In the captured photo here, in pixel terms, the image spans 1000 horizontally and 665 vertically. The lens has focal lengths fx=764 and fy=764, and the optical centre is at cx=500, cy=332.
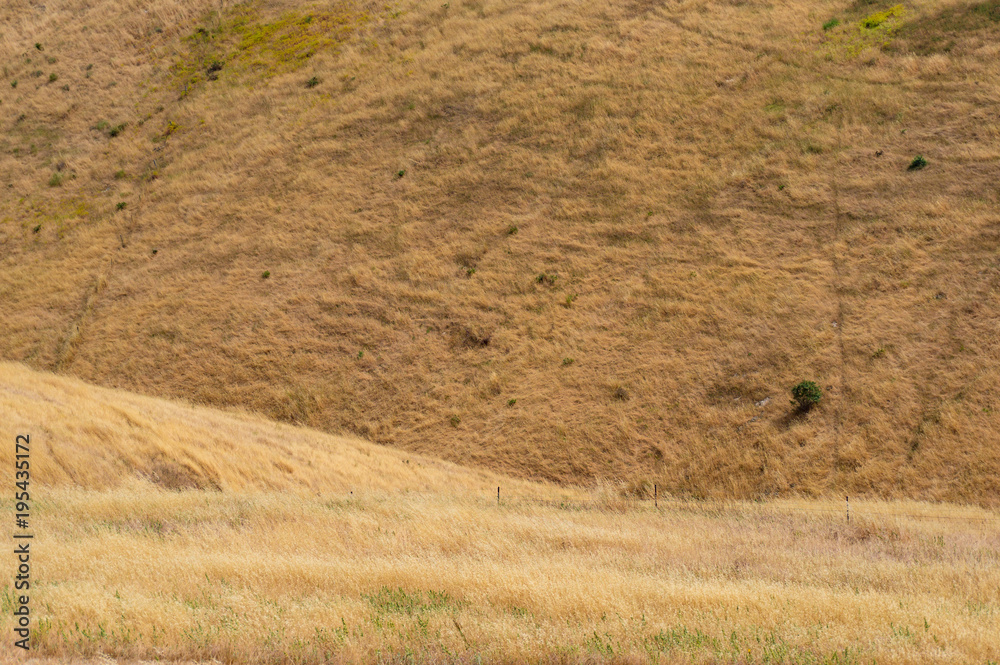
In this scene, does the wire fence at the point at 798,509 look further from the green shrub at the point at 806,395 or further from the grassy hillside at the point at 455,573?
the green shrub at the point at 806,395

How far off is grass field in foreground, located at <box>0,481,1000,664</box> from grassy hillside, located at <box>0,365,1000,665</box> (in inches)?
1.2

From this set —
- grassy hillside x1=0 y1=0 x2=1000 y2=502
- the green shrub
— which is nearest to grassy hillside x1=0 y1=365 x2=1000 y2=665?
the green shrub

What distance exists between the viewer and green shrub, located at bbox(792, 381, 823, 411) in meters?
22.2

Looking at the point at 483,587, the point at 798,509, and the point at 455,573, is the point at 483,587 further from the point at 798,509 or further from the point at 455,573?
the point at 798,509

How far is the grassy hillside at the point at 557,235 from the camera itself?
75.9 ft

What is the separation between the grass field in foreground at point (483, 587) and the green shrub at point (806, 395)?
838cm

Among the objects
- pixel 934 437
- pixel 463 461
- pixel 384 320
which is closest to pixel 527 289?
pixel 384 320

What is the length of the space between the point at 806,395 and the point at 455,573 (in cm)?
1632

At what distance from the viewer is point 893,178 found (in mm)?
29062

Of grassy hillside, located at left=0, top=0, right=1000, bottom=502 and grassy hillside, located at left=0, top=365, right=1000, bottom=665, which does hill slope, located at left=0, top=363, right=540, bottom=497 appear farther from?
grassy hillside, located at left=0, top=0, right=1000, bottom=502

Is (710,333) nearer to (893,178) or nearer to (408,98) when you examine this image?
(893,178)

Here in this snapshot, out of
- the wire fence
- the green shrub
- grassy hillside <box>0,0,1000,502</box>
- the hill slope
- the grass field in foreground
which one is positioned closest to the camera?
the grass field in foreground

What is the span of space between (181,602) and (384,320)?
22124 mm

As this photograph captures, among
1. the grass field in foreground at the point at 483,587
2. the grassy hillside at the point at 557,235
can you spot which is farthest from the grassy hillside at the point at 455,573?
the grassy hillside at the point at 557,235
